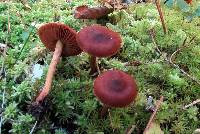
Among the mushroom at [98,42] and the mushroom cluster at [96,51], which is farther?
the mushroom at [98,42]

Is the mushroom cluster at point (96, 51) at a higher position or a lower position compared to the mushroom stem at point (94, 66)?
higher

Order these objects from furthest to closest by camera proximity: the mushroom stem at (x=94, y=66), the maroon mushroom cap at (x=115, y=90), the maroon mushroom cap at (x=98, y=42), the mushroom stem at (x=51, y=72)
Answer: the mushroom stem at (x=94, y=66), the mushroom stem at (x=51, y=72), the maroon mushroom cap at (x=98, y=42), the maroon mushroom cap at (x=115, y=90)

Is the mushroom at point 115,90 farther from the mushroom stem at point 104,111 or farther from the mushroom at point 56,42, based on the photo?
the mushroom at point 56,42

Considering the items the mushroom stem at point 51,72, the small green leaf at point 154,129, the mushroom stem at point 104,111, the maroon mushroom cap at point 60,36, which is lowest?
the small green leaf at point 154,129

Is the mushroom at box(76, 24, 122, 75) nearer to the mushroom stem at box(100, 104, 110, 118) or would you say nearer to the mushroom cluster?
the mushroom cluster

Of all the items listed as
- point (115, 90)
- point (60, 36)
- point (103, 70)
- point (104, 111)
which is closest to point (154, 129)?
point (104, 111)

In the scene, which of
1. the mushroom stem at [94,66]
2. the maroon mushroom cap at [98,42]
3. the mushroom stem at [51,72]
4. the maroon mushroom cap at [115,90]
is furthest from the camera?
the mushroom stem at [94,66]

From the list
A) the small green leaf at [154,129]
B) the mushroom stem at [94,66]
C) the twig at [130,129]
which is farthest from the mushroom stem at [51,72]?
the small green leaf at [154,129]

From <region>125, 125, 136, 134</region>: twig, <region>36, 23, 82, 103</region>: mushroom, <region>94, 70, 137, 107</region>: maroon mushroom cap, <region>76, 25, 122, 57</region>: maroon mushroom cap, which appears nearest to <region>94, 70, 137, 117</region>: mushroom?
<region>94, 70, 137, 107</region>: maroon mushroom cap
